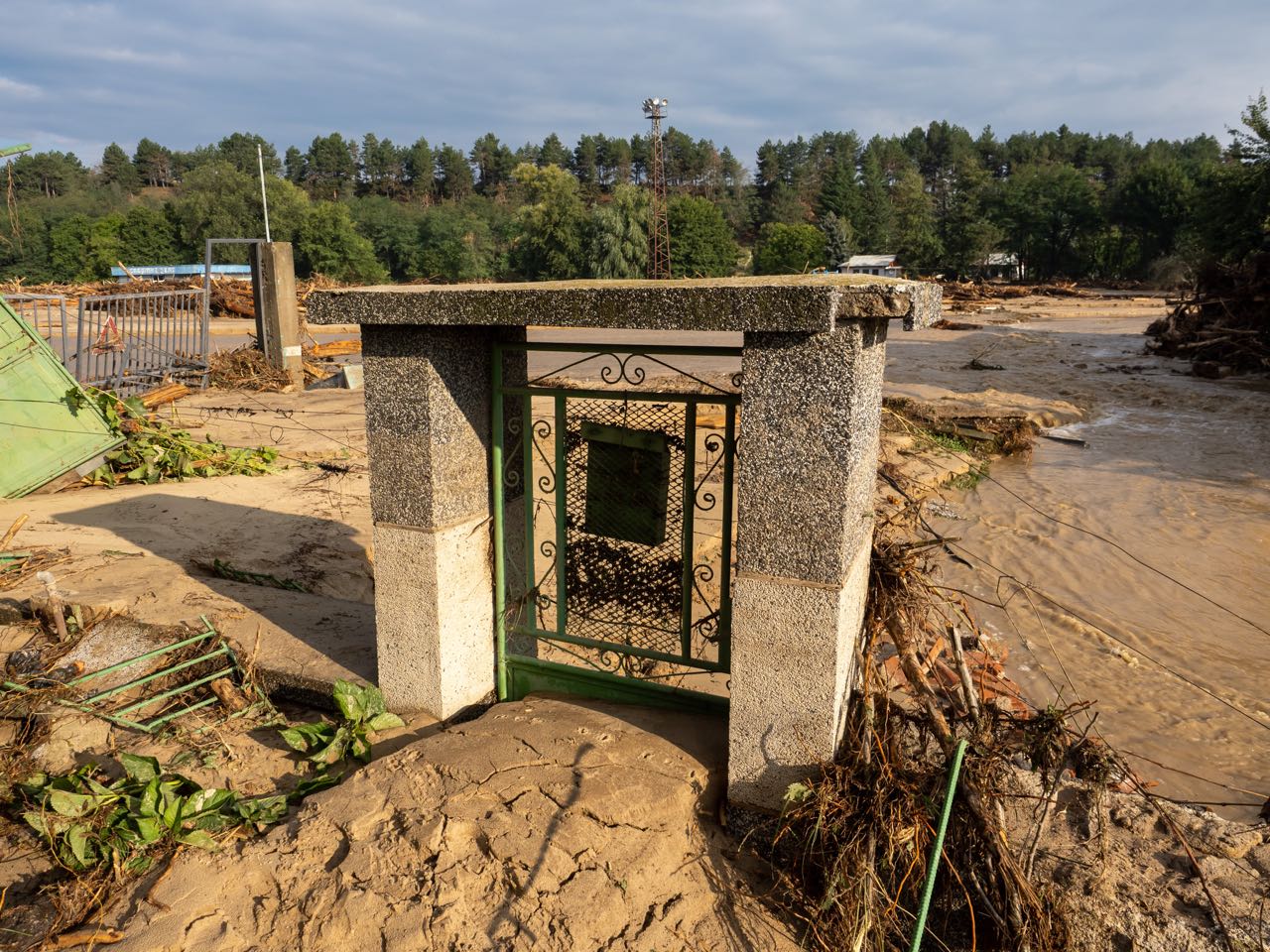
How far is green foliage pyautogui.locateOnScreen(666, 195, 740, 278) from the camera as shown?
53094 millimetres

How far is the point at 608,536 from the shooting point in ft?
12.8

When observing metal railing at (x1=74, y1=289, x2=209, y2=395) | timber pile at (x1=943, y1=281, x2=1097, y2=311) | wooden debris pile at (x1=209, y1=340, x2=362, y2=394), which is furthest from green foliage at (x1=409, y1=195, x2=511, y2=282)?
metal railing at (x1=74, y1=289, x2=209, y2=395)

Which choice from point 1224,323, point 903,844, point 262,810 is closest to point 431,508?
point 262,810

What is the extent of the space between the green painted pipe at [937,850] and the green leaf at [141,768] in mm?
2780

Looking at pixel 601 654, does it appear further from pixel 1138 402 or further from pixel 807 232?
pixel 807 232

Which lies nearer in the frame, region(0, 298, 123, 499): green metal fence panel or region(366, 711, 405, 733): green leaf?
region(366, 711, 405, 733): green leaf

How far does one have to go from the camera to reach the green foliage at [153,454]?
8.92 m

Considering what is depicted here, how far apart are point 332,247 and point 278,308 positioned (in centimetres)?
4051

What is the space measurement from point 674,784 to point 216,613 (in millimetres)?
3034

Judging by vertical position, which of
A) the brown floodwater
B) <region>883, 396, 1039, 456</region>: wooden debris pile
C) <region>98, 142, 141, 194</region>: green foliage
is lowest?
the brown floodwater

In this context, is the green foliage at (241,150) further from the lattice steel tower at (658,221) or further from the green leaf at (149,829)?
the green leaf at (149,829)

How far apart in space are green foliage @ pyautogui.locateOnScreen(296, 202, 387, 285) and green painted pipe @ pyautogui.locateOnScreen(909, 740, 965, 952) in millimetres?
54099

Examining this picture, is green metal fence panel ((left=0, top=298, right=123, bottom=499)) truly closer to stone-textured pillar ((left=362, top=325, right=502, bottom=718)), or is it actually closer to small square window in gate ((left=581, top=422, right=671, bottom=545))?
Result: stone-textured pillar ((left=362, top=325, right=502, bottom=718))

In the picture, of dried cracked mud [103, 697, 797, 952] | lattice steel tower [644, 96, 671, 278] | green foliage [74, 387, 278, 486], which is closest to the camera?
dried cracked mud [103, 697, 797, 952]
